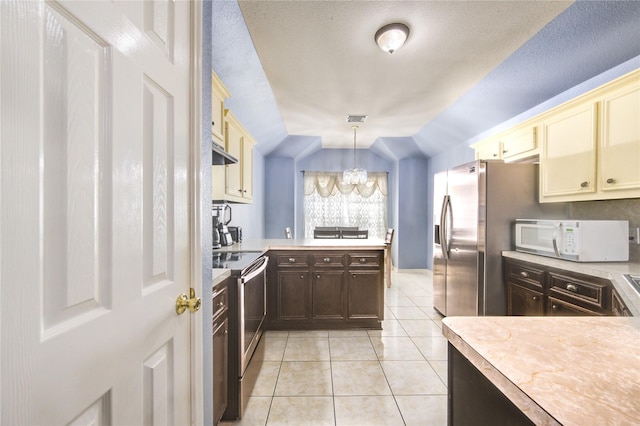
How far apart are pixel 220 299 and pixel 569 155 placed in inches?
115

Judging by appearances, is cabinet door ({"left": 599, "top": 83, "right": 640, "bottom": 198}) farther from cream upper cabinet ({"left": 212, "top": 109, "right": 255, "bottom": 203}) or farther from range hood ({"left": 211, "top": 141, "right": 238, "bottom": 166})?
cream upper cabinet ({"left": 212, "top": 109, "right": 255, "bottom": 203})

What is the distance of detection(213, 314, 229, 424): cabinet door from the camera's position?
4.92 ft

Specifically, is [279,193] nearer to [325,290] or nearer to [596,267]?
[325,290]

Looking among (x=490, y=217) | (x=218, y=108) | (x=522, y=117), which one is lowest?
(x=490, y=217)

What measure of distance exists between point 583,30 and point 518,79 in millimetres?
Result: 770

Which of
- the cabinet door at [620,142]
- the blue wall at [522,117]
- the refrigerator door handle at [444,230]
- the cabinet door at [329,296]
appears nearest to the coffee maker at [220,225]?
the cabinet door at [329,296]

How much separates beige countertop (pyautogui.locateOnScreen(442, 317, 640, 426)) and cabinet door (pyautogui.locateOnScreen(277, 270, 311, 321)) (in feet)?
7.01

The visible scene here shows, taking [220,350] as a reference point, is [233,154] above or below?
above

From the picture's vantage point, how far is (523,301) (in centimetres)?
241

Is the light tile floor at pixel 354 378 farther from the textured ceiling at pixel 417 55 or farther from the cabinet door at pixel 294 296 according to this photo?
the textured ceiling at pixel 417 55

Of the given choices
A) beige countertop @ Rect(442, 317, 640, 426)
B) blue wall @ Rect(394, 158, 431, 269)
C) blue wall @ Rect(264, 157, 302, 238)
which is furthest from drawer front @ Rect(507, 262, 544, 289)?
blue wall @ Rect(264, 157, 302, 238)

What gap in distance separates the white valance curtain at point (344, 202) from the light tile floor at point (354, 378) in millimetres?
3604

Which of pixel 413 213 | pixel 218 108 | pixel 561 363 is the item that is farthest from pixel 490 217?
pixel 413 213

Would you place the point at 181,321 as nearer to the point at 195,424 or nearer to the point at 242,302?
the point at 195,424
